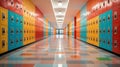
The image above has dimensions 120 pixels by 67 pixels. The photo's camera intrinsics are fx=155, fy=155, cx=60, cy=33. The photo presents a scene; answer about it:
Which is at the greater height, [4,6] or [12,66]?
[4,6]

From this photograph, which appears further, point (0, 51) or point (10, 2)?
point (10, 2)

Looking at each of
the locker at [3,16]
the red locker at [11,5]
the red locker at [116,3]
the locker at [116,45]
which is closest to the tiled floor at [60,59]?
the locker at [116,45]

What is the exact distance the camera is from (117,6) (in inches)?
228

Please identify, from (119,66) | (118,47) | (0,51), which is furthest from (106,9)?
(0,51)

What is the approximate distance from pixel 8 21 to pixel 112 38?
447 centimetres

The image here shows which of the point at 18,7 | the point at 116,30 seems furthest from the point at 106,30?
the point at 18,7

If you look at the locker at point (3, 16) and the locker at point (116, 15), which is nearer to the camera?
the locker at point (116, 15)

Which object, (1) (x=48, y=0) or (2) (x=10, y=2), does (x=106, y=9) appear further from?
(1) (x=48, y=0)

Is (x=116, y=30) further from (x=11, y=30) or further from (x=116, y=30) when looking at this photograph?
(x=11, y=30)

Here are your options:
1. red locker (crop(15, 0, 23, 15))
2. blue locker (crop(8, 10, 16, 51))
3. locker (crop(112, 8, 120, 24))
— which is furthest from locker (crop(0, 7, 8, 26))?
locker (crop(112, 8, 120, 24))

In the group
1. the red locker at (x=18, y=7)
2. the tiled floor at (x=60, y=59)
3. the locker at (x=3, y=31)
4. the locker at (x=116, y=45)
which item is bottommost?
the tiled floor at (x=60, y=59)

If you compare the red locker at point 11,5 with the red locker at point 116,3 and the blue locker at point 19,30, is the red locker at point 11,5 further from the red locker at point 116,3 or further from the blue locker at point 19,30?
the red locker at point 116,3

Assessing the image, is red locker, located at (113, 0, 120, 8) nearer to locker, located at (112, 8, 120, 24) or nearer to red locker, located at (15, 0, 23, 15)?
locker, located at (112, 8, 120, 24)

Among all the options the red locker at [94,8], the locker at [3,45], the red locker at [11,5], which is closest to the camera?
the locker at [3,45]
